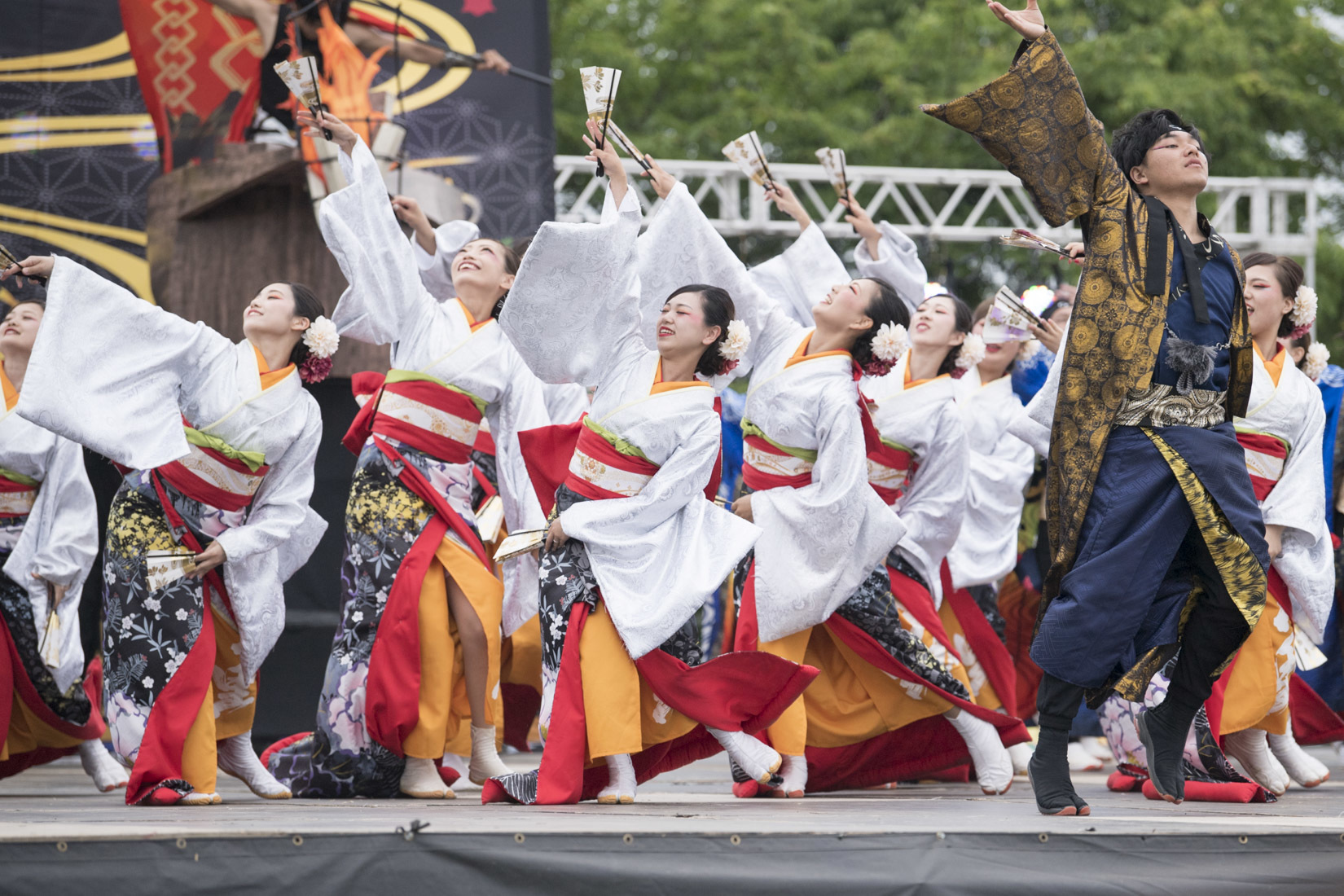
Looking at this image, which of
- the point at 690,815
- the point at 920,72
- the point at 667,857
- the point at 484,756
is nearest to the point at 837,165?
the point at 484,756

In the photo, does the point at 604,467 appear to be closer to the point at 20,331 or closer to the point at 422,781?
the point at 422,781

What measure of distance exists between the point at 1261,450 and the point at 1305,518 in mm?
245

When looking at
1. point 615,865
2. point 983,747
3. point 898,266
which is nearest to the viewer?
point 615,865

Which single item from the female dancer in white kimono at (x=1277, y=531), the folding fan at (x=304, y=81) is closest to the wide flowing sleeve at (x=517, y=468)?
the folding fan at (x=304, y=81)

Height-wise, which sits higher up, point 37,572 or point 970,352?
point 970,352

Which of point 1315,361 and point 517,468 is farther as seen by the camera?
point 1315,361

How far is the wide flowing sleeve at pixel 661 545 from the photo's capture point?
153 inches

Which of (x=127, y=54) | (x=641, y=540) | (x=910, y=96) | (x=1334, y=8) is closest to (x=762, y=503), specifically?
(x=641, y=540)

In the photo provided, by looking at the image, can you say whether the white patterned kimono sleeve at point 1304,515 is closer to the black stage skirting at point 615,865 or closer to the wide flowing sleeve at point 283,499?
the black stage skirting at point 615,865

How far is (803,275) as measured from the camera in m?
5.31

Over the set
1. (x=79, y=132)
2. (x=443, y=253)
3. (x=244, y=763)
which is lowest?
(x=244, y=763)

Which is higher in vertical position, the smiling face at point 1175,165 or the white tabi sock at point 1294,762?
the smiling face at point 1175,165

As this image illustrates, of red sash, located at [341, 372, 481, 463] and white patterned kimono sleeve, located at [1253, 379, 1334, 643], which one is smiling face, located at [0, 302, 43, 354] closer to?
red sash, located at [341, 372, 481, 463]

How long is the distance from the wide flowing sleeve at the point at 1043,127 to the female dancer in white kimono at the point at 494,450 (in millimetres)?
2159
